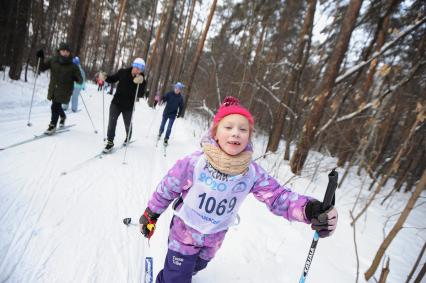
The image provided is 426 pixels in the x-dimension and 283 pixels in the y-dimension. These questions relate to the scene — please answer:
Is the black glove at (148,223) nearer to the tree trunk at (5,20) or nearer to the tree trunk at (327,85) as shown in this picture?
the tree trunk at (327,85)

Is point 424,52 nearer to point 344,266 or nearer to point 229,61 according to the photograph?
point 344,266

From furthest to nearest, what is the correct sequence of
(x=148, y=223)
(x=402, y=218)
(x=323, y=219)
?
1. (x=402, y=218)
2. (x=148, y=223)
3. (x=323, y=219)

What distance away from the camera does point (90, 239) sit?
259 centimetres

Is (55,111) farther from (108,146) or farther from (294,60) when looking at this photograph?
(294,60)

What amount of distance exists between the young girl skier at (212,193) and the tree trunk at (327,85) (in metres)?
4.88

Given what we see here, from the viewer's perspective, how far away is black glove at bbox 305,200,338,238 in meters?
1.50

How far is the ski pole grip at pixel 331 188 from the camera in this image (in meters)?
1.33

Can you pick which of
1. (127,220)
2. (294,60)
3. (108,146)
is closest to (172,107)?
(108,146)

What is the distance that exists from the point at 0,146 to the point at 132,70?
2.77 meters

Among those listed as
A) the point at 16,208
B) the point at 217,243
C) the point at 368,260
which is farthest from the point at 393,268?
the point at 16,208

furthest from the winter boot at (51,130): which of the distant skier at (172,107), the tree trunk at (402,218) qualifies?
the tree trunk at (402,218)

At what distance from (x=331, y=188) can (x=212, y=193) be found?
78 centimetres

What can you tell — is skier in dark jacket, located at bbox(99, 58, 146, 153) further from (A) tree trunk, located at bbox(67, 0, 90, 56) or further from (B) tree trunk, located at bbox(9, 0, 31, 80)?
(B) tree trunk, located at bbox(9, 0, 31, 80)

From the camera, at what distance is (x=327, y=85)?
253 inches
